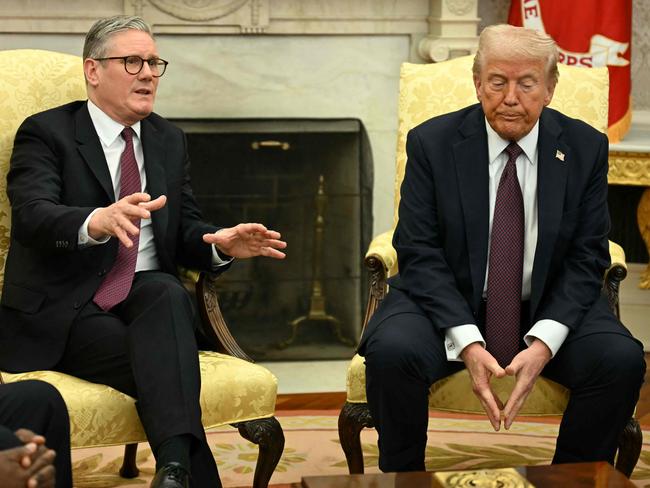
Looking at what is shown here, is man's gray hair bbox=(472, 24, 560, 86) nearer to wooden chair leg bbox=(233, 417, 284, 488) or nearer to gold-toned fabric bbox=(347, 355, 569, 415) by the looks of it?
gold-toned fabric bbox=(347, 355, 569, 415)

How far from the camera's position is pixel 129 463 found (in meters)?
3.50

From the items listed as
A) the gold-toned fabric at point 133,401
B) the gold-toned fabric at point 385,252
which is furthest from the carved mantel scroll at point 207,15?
the gold-toned fabric at point 133,401

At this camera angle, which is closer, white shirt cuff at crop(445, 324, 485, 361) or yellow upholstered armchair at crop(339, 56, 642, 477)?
white shirt cuff at crop(445, 324, 485, 361)

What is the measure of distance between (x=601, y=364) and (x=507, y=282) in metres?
0.31

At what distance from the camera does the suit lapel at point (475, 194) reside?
3076 mm

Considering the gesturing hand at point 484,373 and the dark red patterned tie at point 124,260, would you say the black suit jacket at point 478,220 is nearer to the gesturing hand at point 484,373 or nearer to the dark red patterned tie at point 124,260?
the gesturing hand at point 484,373

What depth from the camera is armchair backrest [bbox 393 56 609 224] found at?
3641 mm

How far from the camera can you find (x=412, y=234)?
3113mm

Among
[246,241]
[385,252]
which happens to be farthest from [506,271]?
[246,241]

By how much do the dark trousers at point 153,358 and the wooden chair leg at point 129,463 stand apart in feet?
1.86

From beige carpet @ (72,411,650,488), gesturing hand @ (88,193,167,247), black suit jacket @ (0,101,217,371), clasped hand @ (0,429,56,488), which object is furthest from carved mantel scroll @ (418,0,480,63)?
clasped hand @ (0,429,56,488)

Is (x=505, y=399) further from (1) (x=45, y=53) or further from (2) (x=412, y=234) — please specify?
(1) (x=45, y=53)

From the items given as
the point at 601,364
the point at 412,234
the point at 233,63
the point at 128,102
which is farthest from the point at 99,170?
the point at 233,63

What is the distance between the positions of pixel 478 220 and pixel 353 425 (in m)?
0.60
